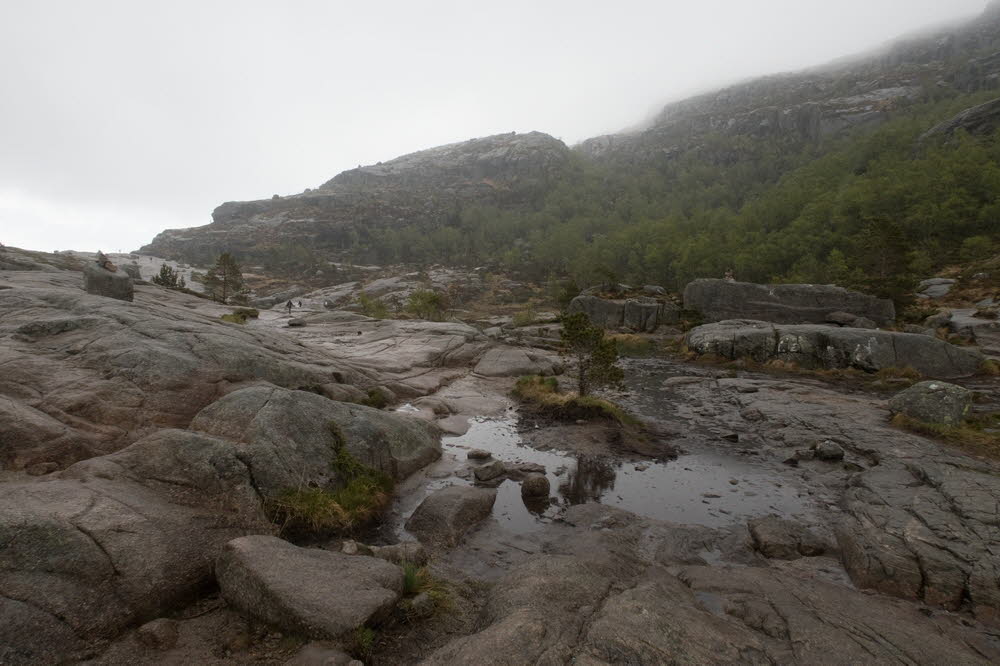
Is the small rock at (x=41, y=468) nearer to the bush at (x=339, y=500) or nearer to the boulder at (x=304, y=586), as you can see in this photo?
the bush at (x=339, y=500)

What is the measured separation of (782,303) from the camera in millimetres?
57125

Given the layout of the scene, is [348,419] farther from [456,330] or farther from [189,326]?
[456,330]

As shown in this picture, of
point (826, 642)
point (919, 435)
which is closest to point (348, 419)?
point (826, 642)

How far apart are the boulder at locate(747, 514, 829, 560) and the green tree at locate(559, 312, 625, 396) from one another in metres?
12.6

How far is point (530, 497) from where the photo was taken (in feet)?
53.3

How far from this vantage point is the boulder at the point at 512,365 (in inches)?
1442

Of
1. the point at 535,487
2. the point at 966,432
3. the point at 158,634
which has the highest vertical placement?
the point at 158,634

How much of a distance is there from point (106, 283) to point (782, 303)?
2722 inches

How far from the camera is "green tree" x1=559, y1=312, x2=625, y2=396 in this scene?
1019 inches

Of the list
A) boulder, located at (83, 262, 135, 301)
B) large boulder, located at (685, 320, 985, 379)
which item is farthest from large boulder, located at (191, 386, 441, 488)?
large boulder, located at (685, 320, 985, 379)

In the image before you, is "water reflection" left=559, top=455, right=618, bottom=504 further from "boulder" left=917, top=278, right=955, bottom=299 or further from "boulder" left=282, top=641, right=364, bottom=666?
"boulder" left=917, top=278, right=955, bottom=299

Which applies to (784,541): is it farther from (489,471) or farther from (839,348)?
(839,348)

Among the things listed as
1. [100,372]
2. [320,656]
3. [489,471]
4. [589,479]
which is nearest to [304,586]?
[320,656]

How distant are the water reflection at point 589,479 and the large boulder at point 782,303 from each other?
49.3 m
